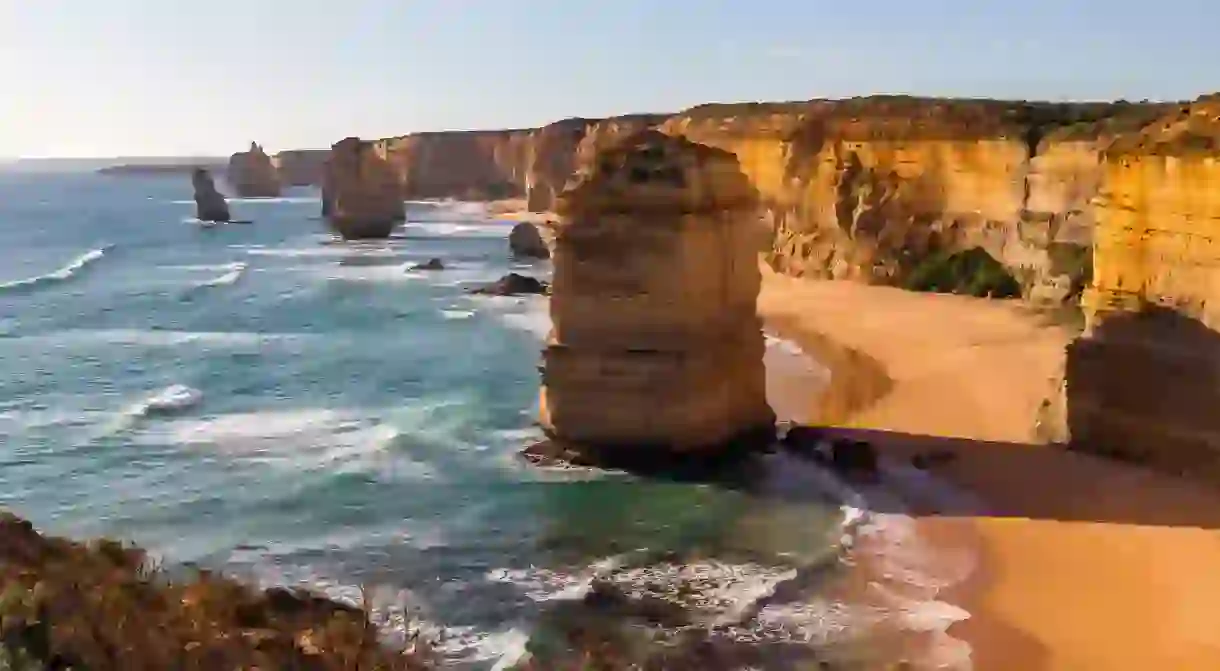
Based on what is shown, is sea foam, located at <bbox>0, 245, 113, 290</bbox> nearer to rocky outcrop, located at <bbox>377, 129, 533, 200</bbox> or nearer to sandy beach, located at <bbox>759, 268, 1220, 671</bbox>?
sandy beach, located at <bbox>759, 268, 1220, 671</bbox>

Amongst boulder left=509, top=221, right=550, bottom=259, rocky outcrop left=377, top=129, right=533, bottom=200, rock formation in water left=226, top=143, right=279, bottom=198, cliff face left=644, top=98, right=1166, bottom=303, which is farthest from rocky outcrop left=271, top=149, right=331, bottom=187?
cliff face left=644, top=98, right=1166, bottom=303

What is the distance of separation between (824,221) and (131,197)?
128845 millimetres

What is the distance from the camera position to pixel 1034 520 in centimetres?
1705

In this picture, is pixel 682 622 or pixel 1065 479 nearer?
pixel 682 622

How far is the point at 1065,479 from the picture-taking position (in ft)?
60.5

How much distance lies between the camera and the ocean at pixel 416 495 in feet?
45.8

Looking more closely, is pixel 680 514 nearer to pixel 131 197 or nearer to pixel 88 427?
pixel 88 427

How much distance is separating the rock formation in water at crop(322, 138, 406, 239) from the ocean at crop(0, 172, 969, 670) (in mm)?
37953

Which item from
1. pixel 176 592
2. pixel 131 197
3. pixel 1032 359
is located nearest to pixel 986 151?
pixel 1032 359

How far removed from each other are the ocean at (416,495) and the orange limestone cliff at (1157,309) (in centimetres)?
456

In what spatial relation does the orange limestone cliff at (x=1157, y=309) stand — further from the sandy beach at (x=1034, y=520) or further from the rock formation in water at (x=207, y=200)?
the rock formation in water at (x=207, y=200)

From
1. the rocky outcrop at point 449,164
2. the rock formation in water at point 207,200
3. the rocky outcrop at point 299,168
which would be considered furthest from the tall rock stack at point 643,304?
the rocky outcrop at point 299,168

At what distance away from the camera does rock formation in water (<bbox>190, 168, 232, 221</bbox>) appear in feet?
310

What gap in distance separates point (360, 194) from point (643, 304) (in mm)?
62512
